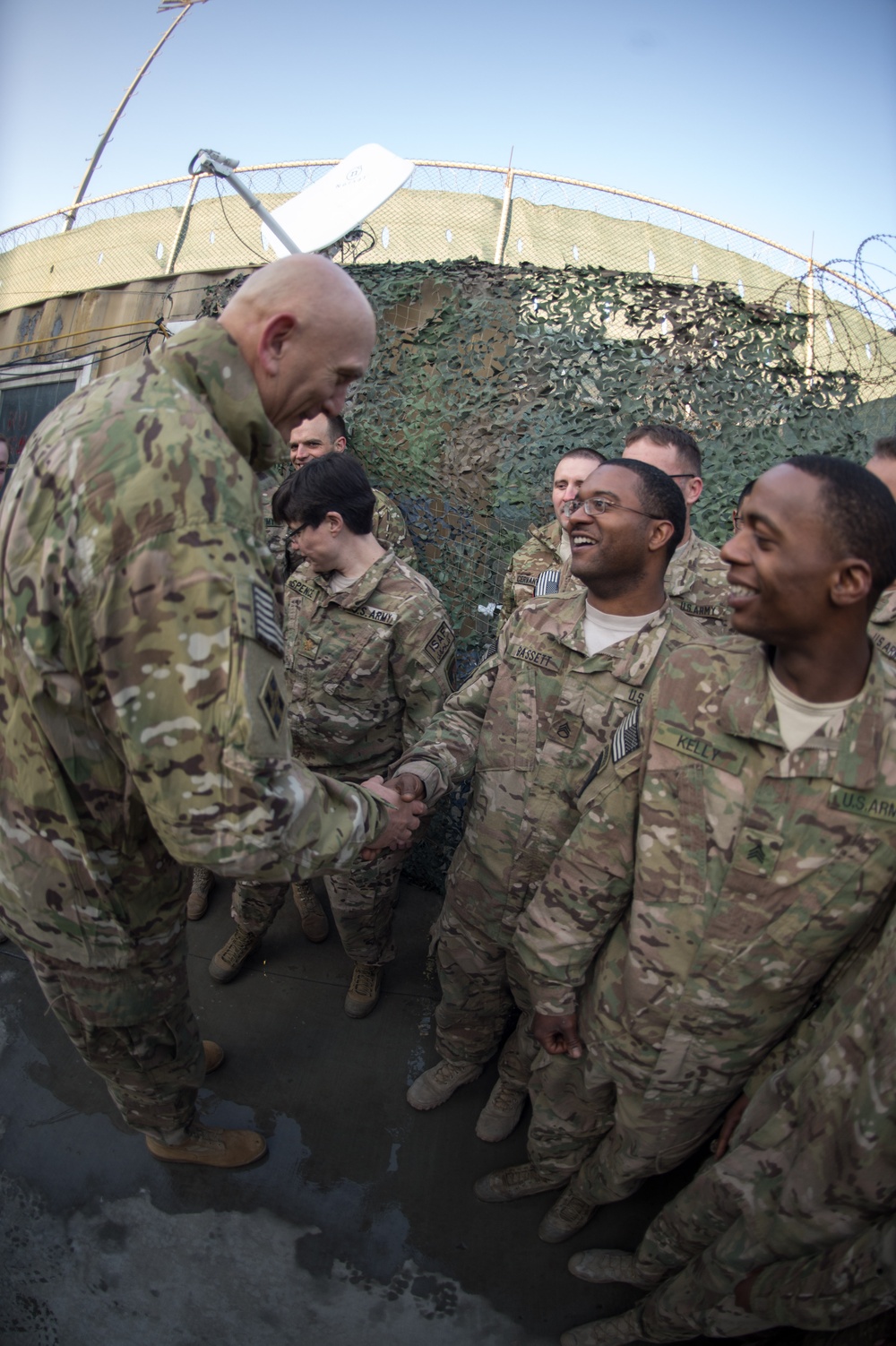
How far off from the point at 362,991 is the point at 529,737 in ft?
5.27

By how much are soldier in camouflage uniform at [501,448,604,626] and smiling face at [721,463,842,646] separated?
1.68 metres

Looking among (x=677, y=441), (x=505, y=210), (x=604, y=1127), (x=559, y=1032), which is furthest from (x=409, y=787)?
(x=505, y=210)

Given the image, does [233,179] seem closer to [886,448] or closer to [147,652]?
[886,448]

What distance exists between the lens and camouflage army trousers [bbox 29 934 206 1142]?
2.02 metres

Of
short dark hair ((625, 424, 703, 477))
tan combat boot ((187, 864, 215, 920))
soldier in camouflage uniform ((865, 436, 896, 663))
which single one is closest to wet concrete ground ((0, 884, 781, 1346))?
tan combat boot ((187, 864, 215, 920))

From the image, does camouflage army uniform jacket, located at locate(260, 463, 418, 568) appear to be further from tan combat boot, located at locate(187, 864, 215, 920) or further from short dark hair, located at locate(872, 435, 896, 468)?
short dark hair, located at locate(872, 435, 896, 468)

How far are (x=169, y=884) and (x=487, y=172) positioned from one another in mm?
7822

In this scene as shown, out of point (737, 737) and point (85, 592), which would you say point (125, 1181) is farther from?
point (737, 737)

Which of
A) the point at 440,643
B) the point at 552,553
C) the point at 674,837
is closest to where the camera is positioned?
the point at 674,837

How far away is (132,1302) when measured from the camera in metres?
2.22

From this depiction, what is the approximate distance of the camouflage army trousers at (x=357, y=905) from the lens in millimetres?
3285

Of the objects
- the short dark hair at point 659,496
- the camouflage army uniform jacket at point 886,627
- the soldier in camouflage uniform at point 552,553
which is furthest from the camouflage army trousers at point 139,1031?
the camouflage army uniform jacket at point 886,627

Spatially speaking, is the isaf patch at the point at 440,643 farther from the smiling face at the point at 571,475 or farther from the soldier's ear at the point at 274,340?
the soldier's ear at the point at 274,340

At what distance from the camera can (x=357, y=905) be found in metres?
3.32
